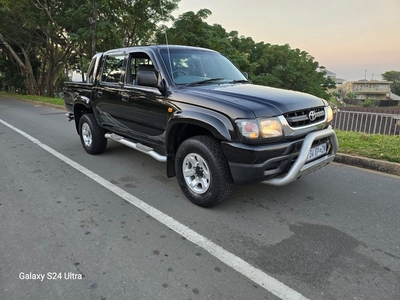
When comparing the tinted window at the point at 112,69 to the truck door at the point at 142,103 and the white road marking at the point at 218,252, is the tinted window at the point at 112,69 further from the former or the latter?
the white road marking at the point at 218,252

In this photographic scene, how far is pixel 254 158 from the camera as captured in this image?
2.91m

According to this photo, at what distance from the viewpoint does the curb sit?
4652 mm

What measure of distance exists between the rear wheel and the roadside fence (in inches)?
303

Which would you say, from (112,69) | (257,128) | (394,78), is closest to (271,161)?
(257,128)

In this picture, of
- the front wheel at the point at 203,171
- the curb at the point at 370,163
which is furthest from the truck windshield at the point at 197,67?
the curb at the point at 370,163

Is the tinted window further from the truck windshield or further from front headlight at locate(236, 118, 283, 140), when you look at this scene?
front headlight at locate(236, 118, 283, 140)

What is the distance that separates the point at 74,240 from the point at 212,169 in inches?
60.4

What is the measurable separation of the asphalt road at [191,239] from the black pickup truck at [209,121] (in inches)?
18.9

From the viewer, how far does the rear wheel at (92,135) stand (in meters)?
5.43

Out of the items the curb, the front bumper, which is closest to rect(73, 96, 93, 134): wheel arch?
the front bumper

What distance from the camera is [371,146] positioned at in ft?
18.0

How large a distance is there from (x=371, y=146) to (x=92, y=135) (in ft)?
17.1

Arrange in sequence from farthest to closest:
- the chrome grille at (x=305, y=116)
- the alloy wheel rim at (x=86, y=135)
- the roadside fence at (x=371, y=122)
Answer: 1. the roadside fence at (x=371, y=122)
2. the alloy wheel rim at (x=86, y=135)
3. the chrome grille at (x=305, y=116)

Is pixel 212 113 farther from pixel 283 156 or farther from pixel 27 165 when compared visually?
pixel 27 165
